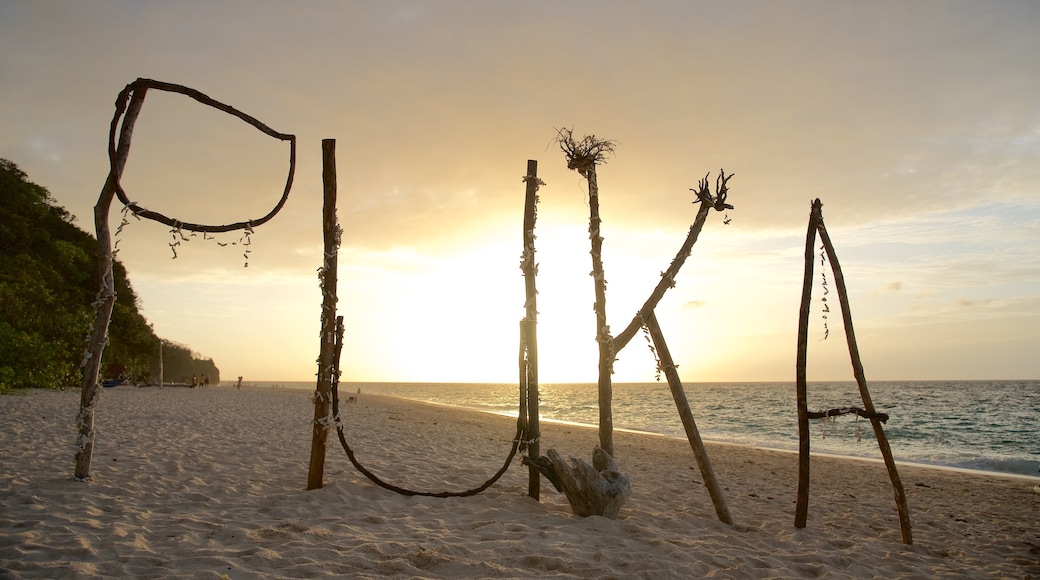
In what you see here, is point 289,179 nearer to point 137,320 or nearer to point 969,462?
point 969,462

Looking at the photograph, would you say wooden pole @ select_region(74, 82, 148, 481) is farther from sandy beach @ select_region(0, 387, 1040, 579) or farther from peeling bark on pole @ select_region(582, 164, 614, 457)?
peeling bark on pole @ select_region(582, 164, 614, 457)

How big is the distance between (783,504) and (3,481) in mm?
9394

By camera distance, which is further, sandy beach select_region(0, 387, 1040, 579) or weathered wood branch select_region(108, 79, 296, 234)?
weathered wood branch select_region(108, 79, 296, 234)

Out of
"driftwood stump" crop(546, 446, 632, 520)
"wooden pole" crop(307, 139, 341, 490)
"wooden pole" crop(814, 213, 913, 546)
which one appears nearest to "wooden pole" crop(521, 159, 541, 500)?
"driftwood stump" crop(546, 446, 632, 520)

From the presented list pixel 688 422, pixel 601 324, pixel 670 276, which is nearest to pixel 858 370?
pixel 688 422

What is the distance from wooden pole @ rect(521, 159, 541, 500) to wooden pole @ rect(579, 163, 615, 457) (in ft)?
2.22

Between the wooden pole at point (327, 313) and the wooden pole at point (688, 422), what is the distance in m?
3.73

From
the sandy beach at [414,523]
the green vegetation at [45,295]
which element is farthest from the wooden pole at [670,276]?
the green vegetation at [45,295]

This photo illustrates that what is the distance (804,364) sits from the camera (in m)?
6.22

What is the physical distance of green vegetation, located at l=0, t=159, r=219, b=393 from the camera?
72.1ft

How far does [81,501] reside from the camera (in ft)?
17.1

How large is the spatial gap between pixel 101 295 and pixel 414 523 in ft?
13.6

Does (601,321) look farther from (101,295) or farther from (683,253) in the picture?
(101,295)

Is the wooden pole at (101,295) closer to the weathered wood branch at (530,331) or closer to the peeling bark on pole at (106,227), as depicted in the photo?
the peeling bark on pole at (106,227)
